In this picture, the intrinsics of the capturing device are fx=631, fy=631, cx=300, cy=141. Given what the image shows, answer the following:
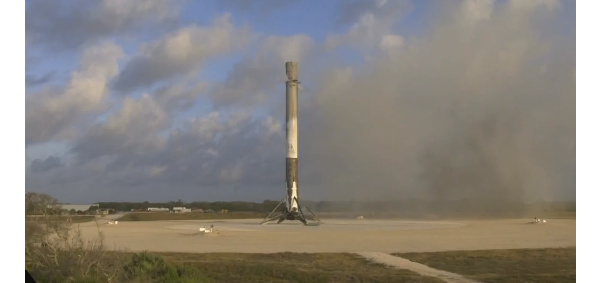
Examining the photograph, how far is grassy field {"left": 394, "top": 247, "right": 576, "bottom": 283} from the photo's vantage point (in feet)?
58.8

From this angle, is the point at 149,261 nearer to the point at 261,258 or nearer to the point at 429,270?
the point at 261,258

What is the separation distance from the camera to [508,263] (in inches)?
865

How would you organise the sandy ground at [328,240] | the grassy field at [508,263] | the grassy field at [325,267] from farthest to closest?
the sandy ground at [328,240] → the grassy field at [508,263] → the grassy field at [325,267]

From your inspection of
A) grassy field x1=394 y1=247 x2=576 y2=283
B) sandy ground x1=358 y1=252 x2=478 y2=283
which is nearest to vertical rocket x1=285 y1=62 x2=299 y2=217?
sandy ground x1=358 y1=252 x2=478 y2=283

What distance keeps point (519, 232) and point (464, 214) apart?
26.8m

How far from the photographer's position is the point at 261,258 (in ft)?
74.1

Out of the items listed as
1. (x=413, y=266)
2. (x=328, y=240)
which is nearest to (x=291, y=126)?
(x=328, y=240)

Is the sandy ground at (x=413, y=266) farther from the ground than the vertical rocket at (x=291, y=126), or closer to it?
closer to it

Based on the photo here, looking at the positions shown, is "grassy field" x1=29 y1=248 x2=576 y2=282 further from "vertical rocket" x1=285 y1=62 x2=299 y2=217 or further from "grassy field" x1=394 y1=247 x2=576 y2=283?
"vertical rocket" x1=285 y1=62 x2=299 y2=217

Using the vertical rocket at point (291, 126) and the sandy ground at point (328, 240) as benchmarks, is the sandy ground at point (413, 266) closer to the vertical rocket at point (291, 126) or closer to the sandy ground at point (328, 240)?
the sandy ground at point (328, 240)

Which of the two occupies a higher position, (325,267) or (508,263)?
(325,267)

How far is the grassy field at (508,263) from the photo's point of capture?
1792 cm

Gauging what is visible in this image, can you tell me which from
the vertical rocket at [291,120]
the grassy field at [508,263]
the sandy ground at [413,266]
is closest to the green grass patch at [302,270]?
the sandy ground at [413,266]

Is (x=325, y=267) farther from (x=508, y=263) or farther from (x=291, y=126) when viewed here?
(x=291, y=126)
